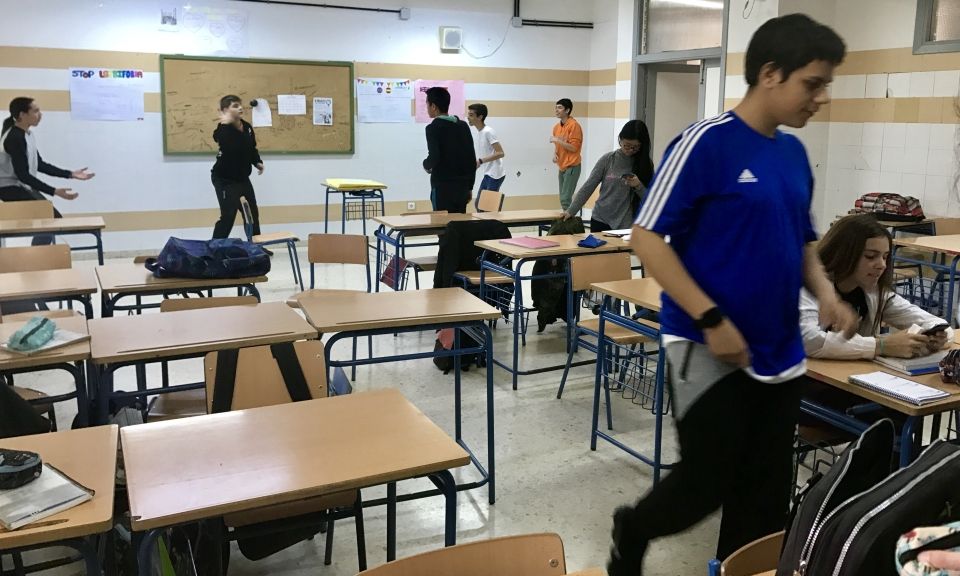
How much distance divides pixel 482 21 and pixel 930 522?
31.0 ft

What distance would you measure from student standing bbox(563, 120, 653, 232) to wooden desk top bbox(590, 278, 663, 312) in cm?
164

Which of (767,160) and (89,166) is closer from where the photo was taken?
(767,160)

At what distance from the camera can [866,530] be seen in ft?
3.71

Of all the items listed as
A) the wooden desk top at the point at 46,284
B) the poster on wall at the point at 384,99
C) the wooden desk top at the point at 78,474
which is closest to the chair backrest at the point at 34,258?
the wooden desk top at the point at 46,284

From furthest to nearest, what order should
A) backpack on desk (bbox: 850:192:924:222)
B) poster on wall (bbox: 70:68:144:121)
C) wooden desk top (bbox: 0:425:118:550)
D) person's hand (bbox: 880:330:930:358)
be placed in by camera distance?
poster on wall (bbox: 70:68:144:121) → backpack on desk (bbox: 850:192:924:222) → person's hand (bbox: 880:330:930:358) → wooden desk top (bbox: 0:425:118:550)

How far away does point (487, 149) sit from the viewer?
8.79 m

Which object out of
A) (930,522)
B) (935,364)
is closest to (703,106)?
(935,364)

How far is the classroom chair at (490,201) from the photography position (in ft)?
22.7

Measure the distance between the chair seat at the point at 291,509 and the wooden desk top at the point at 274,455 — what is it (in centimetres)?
25

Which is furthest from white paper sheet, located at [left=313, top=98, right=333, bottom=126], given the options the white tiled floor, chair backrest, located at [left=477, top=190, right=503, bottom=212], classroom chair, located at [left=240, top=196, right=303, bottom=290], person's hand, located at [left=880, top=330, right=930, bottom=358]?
person's hand, located at [left=880, top=330, right=930, bottom=358]

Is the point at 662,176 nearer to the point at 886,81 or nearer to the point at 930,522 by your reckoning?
the point at 930,522

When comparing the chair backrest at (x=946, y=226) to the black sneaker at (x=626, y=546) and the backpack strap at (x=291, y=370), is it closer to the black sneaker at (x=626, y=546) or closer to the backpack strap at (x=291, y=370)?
the black sneaker at (x=626, y=546)

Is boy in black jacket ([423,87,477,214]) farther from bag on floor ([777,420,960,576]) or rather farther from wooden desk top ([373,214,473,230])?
bag on floor ([777,420,960,576])

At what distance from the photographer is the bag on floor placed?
1124 millimetres
